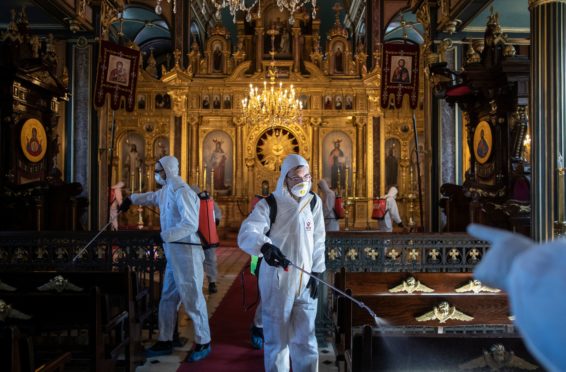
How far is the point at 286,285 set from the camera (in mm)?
3582

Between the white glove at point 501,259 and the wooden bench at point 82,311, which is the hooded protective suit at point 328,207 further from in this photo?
the white glove at point 501,259

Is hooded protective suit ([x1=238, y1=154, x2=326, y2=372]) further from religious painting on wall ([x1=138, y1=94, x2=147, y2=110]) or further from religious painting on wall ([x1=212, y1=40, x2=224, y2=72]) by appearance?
religious painting on wall ([x1=212, y1=40, x2=224, y2=72])

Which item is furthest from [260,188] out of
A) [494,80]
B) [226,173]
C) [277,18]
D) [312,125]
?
[494,80]

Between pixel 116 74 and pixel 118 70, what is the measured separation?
0.33 feet

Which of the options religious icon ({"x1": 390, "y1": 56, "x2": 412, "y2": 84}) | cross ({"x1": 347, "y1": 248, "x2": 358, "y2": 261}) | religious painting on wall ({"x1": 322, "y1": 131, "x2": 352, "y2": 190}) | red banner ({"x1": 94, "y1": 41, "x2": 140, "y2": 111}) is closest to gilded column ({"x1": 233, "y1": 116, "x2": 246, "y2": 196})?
religious painting on wall ({"x1": 322, "y1": 131, "x2": 352, "y2": 190})

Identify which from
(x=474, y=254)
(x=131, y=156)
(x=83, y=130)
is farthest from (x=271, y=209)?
(x=131, y=156)

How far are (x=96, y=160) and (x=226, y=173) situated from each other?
7.07 m

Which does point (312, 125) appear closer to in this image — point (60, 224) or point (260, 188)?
point (260, 188)

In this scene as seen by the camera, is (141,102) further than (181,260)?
Yes

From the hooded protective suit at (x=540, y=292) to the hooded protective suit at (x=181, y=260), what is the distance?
4.15 m

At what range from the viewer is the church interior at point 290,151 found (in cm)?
338

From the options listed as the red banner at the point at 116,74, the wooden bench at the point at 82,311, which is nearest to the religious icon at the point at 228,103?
the red banner at the point at 116,74

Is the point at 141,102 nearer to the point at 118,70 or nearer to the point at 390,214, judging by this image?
the point at 118,70

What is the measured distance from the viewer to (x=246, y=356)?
16.4ft
